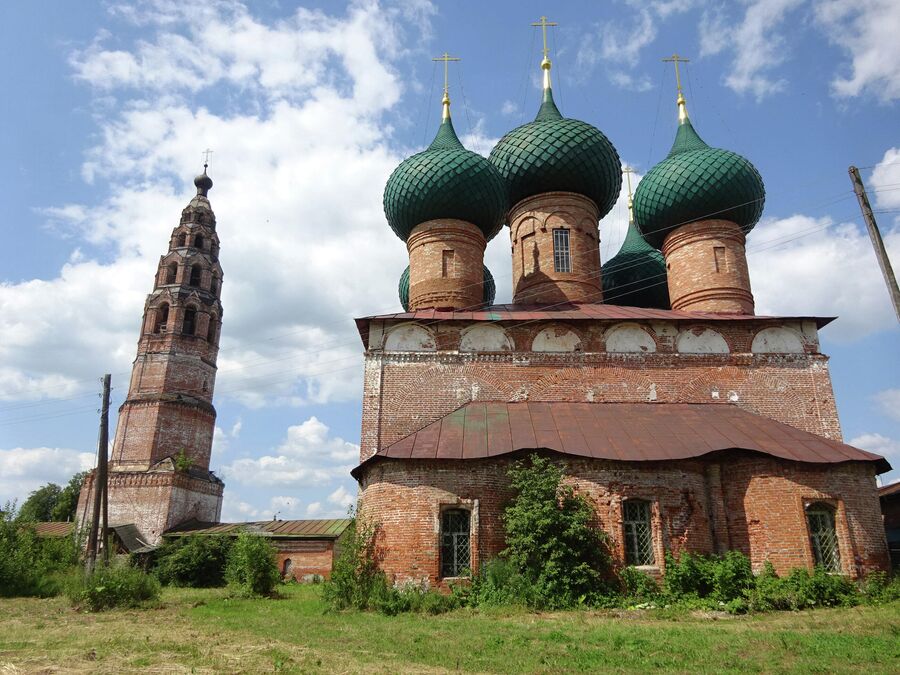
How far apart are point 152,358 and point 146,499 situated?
540 cm

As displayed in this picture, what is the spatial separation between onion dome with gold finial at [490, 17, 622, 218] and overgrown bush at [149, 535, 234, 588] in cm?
1334

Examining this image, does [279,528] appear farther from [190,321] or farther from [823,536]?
[823,536]

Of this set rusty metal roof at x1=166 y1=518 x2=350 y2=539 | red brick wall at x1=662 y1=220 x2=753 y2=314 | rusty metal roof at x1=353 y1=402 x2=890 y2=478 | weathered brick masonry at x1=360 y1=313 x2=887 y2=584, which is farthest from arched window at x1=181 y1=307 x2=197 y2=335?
red brick wall at x1=662 y1=220 x2=753 y2=314

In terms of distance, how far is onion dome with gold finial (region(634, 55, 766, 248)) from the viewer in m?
16.0

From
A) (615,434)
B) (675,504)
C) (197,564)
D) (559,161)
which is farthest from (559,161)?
(197,564)

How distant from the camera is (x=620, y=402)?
13133 mm

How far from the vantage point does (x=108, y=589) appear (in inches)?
437

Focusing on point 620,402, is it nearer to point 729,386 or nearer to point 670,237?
point 729,386

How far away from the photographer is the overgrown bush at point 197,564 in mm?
19578

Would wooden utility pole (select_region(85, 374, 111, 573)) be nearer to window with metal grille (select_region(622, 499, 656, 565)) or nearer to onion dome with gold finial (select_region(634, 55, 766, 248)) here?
window with metal grille (select_region(622, 499, 656, 565))

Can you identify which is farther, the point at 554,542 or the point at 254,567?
the point at 254,567

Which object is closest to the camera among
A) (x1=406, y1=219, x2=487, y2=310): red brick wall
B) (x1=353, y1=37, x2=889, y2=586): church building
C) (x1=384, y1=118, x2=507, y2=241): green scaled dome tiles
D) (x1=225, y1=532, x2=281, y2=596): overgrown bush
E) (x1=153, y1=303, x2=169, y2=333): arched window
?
(x1=353, y1=37, x2=889, y2=586): church building

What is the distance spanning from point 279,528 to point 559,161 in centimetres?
1543

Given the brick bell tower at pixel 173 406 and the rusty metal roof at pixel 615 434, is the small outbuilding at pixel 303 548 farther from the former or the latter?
the rusty metal roof at pixel 615 434
